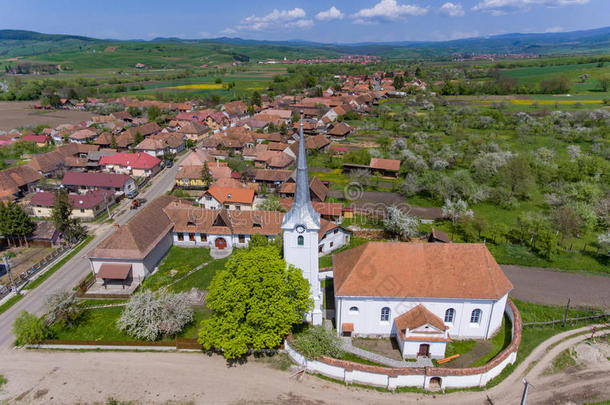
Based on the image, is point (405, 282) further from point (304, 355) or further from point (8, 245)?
point (8, 245)

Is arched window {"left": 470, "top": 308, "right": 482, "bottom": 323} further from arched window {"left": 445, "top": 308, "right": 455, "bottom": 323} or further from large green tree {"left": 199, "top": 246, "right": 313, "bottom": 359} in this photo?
large green tree {"left": 199, "top": 246, "right": 313, "bottom": 359}

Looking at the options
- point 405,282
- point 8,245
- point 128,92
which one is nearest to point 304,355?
point 405,282

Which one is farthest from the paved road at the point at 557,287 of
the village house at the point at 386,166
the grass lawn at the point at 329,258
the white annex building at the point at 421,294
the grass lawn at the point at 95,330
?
the grass lawn at the point at 95,330

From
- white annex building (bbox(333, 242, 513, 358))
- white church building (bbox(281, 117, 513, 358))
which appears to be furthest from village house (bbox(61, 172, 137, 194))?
white annex building (bbox(333, 242, 513, 358))

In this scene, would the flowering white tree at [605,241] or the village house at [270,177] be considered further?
the village house at [270,177]

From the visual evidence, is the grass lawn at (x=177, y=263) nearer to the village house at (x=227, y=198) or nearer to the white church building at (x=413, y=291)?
the village house at (x=227, y=198)
